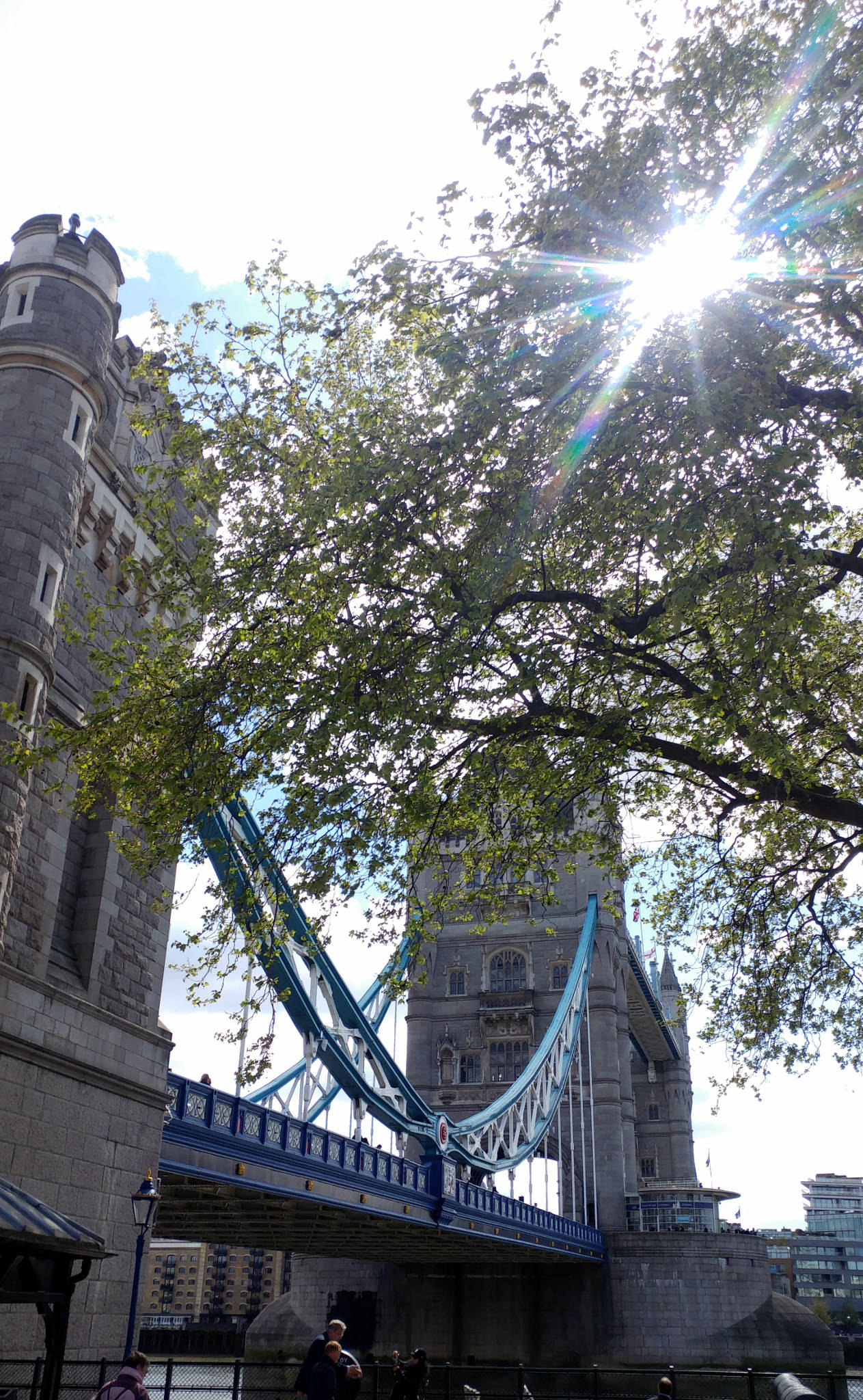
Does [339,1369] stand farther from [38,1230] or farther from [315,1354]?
[38,1230]

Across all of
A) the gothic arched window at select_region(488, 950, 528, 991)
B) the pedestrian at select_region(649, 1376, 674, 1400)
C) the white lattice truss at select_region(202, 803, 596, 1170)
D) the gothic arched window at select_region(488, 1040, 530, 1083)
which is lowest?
the pedestrian at select_region(649, 1376, 674, 1400)

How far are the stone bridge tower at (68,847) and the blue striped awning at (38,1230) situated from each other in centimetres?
536

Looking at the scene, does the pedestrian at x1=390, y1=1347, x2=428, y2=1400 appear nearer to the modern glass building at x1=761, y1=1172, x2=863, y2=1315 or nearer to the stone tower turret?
the stone tower turret

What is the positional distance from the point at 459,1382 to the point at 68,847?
17.5m

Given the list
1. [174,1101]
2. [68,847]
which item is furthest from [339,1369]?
[174,1101]

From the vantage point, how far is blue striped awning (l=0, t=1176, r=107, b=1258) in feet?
16.2

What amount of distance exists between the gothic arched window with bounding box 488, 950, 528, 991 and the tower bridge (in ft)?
16.6

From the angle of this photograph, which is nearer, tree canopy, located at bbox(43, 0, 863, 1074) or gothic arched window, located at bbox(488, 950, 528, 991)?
tree canopy, located at bbox(43, 0, 863, 1074)

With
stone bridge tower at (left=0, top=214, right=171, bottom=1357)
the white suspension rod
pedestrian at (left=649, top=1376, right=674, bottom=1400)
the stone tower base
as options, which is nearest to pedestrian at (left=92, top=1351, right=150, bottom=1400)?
stone bridge tower at (left=0, top=214, right=171, bottom=1357)

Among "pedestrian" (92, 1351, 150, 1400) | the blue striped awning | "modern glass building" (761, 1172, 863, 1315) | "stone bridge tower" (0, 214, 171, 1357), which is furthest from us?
"modern glass building" (761, 1172, 863, 1315)

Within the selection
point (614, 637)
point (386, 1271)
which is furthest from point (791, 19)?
point (386, 1271)

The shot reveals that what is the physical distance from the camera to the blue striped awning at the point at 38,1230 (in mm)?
4941

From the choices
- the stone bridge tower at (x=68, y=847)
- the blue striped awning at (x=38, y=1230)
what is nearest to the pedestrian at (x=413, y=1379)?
the stone bridge tower at (x=68, y=847)

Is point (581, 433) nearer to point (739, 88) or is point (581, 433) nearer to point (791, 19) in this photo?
point (739, 88)
